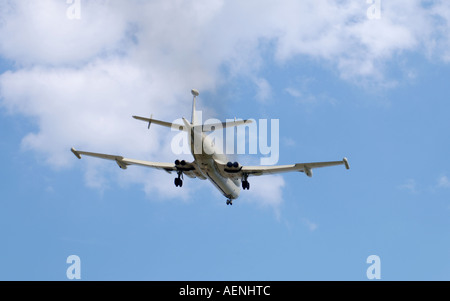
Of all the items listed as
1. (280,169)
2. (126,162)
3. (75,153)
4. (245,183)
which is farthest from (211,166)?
(75,153)

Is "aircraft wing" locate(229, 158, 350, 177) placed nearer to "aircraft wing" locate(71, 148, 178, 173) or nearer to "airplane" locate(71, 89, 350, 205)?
"airplane" locate(71, 89, 350, 205)

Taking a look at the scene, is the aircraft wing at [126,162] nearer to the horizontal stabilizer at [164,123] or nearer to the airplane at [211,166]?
the airplane at [211,166]

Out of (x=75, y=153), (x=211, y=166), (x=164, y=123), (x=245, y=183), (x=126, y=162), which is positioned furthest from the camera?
(x=126, y=162)

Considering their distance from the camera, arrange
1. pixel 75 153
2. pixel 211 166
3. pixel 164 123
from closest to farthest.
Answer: pixel 164 123
pixel 211 166
pixel 75 153

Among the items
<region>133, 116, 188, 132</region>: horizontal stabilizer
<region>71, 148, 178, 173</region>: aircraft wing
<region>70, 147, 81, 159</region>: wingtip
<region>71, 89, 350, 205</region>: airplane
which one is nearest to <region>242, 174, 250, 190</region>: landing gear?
<region>71, 89, 350, 205</region>: airplane

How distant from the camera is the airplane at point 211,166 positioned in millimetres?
51156

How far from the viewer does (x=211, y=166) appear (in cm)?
5403

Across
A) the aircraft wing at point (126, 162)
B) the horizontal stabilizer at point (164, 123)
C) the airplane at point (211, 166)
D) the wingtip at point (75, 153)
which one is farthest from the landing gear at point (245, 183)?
the wingtip at point (75, 153)

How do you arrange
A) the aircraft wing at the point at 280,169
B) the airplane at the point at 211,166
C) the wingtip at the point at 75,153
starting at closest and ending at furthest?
the airplane at the point at 211,166, the aircraft wing at the point at 280,169, the wingtip at the point at 75,153

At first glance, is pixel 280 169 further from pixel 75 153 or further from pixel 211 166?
pixel 75 153

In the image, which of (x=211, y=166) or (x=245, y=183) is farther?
(x=245, y=183)

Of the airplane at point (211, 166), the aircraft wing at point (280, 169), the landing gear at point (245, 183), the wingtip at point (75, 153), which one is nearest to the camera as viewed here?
the airplane at point (211, 166)

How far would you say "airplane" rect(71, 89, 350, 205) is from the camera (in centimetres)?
5116
